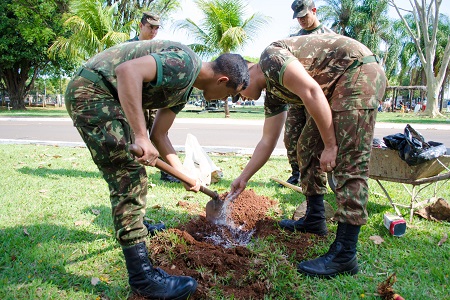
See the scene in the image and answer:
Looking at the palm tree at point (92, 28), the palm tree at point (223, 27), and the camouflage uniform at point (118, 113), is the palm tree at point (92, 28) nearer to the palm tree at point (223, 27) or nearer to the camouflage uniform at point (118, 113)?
the palm tree at point (223, 27)

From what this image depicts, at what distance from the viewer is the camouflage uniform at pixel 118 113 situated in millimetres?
2041

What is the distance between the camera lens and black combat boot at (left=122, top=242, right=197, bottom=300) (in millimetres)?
2105

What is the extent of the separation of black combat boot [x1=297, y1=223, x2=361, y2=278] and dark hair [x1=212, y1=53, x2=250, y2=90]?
3.86 ft

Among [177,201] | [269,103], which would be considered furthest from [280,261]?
[177,201]

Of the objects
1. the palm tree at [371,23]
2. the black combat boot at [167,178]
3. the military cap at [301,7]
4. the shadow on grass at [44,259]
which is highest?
the palm tree at [371,23]

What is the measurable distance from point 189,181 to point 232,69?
89 cm

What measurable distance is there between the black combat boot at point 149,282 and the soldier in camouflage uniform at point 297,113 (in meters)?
2.27

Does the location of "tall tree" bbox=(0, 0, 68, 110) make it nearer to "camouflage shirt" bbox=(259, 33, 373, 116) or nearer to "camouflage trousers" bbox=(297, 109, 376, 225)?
"camouflage shirt" bbox=(259, 33, 373, 116)

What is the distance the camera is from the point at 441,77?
824 inches

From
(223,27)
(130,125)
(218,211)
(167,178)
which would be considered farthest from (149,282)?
(223,27)

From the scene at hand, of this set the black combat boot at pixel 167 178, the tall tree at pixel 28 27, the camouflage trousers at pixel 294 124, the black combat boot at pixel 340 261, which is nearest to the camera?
the black combat boot at pixel 340 261

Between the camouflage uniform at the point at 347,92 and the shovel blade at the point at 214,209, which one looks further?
the shovel blade at the point at 214,209

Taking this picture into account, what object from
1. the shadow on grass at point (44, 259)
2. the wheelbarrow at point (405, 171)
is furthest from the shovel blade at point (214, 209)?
the wheelbarrow at point (405, 171)

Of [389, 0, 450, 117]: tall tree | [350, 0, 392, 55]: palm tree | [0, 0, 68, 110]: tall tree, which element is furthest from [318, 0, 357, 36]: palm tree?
[0, 0, 68, 110]: tall tree
